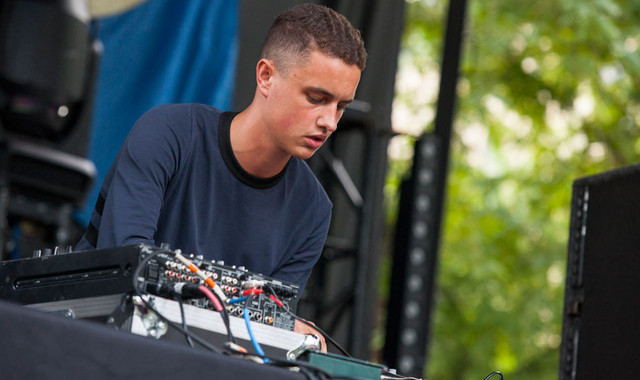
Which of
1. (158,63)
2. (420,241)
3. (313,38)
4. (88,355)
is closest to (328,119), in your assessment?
(313,38)

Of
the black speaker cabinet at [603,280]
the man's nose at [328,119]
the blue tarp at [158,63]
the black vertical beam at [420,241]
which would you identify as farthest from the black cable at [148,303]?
the black vertical beam at [420,241]

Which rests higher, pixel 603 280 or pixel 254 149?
pixel 254 149

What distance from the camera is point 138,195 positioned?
7.64ft

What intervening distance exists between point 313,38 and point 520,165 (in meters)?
8.75

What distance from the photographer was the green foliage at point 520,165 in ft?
32.4

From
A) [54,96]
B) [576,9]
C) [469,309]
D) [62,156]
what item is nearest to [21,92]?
[54,96]

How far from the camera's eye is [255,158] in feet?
8.67

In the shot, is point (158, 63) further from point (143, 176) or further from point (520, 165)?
point (520, 165)

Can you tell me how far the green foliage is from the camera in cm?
988

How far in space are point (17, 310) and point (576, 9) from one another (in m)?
8.32

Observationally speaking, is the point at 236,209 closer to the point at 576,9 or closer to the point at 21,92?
the point at 21,92

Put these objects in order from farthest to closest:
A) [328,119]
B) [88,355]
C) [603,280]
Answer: [603,280] < [328,119] < [88,355]

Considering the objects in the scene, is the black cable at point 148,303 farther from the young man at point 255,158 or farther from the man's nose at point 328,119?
the man's nose at point 328,119

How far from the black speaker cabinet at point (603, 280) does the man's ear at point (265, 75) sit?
1.35 meters
